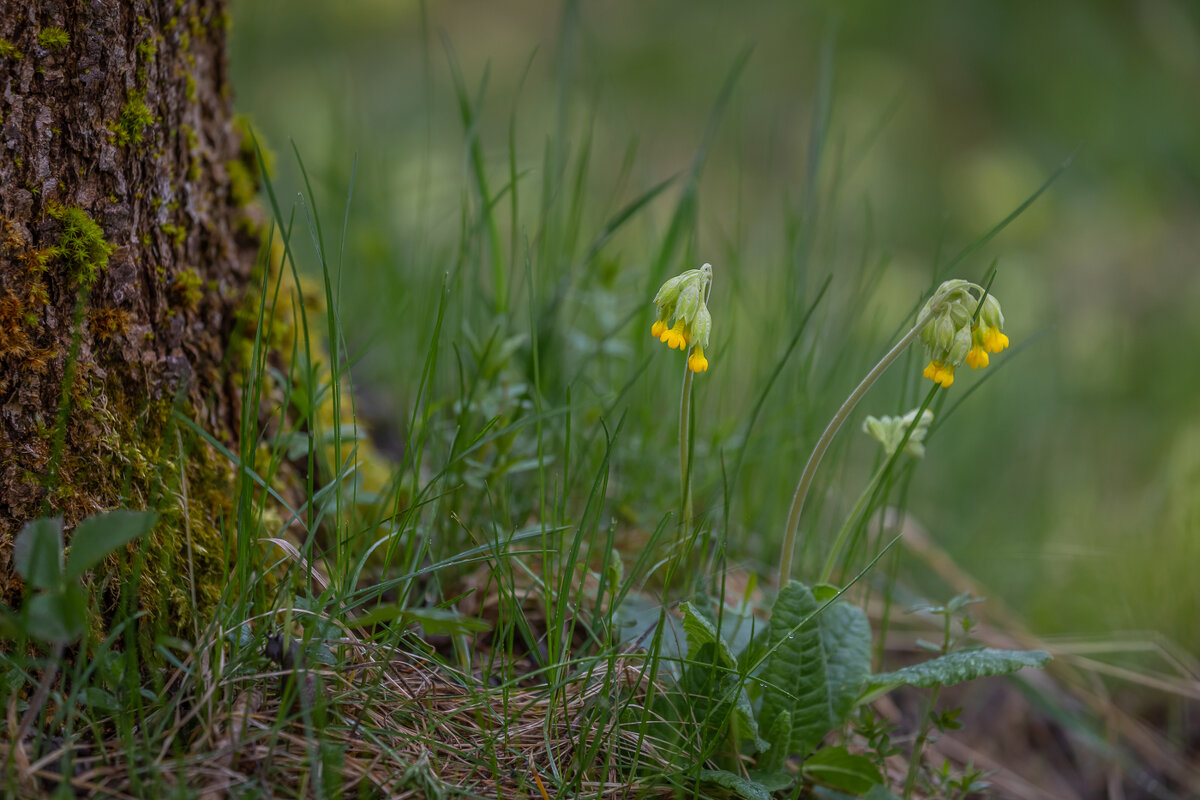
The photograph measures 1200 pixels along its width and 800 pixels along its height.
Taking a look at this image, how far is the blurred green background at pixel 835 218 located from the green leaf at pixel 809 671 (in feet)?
1.40

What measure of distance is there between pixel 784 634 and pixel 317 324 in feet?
4.42

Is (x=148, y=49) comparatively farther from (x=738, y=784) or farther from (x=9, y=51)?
(x=738, y=784)

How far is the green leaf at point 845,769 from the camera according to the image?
49.4 inches

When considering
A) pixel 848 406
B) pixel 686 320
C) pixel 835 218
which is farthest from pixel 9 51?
pixel 835 218

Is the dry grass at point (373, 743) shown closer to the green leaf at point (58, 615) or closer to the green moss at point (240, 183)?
the green leaf at point (58, 615)

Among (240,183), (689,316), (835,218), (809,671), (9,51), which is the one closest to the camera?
(9,51)

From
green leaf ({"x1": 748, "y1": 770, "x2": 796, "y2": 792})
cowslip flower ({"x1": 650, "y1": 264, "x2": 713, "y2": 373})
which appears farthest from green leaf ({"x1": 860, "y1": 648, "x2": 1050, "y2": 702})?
cowslip flower ({"x1": 650, "y1": 264, "x2": 713, "y2": 373})

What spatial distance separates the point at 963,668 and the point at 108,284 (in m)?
1.38

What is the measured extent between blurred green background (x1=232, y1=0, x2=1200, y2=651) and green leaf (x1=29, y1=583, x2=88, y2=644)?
55 centimetres

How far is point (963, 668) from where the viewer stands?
129 centimetres

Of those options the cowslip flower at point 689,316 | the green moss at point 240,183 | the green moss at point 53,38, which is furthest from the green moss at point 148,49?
the cowslip flower at point 689,316

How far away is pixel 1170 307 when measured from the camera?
5.13 meters

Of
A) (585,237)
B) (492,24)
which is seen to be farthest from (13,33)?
(492,24)

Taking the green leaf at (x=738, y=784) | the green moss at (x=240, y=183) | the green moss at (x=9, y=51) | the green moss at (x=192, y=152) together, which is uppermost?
the green moss at (x=9, y=51)
